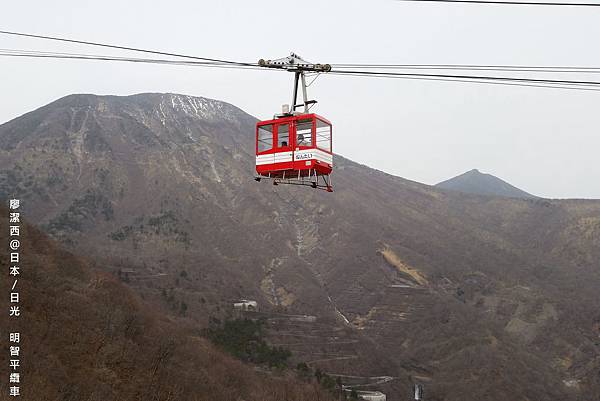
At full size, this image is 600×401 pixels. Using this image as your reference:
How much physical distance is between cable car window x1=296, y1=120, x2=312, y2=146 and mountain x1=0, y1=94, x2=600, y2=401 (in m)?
74.7

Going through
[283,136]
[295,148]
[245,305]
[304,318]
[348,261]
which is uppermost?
[283,136]

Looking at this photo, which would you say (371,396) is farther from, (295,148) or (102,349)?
(295,148)

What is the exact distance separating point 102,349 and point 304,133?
39391 millimetres

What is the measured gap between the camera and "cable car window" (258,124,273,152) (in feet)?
71.5

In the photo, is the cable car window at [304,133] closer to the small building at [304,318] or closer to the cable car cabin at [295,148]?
the cable car cabin at [295,148]

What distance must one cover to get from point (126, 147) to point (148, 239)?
65.4 meters

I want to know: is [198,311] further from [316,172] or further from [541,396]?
[316,172]

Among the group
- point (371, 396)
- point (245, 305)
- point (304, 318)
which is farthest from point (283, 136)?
point (304, 318)

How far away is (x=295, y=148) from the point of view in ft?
69.1

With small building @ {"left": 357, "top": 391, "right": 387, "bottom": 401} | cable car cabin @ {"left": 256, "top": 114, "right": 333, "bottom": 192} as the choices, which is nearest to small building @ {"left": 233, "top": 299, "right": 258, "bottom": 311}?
small building @ {"left": 357, "top": 391, "right": 387, "bottom": 401}

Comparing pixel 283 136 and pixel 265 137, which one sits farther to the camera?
pixel 265 137

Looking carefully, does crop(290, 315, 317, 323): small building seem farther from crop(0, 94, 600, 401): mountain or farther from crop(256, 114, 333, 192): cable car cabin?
crop(256, 114, 333, 192): cable car cabin

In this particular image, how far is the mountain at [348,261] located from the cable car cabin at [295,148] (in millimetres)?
73579

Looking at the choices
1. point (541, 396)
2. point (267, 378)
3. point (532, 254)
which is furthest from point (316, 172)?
point (532, 254)
